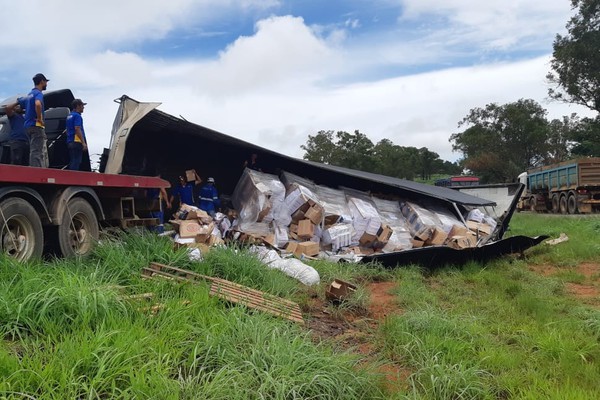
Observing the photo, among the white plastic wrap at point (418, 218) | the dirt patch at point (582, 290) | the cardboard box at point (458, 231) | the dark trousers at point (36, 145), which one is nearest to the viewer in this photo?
the dirt patch at point (582, 290)

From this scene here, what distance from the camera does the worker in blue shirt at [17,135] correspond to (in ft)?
23.4

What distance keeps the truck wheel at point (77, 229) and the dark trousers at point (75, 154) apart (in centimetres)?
157

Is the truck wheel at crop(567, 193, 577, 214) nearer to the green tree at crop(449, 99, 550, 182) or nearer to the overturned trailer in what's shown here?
the overturned trailer

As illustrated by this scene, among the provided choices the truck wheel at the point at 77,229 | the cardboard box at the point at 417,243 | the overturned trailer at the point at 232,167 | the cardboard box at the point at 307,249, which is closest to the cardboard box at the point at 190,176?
the overturned trailer at the point at 232,167

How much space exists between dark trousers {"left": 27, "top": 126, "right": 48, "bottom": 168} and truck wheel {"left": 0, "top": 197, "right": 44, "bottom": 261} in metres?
1.88

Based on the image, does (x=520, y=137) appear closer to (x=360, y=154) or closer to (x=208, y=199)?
(x=360, y=154)

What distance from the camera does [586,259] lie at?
29.8 ft

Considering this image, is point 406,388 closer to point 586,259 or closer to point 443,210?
point 586,259

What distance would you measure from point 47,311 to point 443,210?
992cm

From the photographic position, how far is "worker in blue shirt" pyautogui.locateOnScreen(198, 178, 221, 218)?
10703 mm

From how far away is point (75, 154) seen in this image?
753 cm

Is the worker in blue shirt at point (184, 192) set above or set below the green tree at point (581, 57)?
below

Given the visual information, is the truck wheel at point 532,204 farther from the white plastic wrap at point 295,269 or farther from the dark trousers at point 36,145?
the dark trousers at point 36,145

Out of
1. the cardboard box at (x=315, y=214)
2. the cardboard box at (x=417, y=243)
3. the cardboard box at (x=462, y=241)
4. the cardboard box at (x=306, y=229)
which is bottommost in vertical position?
the cardboard box at (x=417, y=243)
